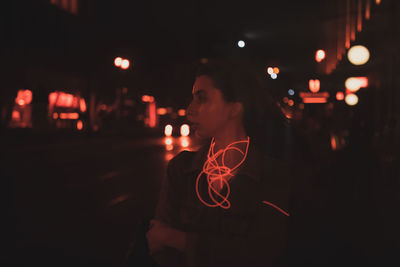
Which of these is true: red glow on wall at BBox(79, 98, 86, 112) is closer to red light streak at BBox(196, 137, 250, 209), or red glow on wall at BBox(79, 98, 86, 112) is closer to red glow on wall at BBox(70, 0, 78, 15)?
red glow on wall at BBox(70, 0, 78, 15)

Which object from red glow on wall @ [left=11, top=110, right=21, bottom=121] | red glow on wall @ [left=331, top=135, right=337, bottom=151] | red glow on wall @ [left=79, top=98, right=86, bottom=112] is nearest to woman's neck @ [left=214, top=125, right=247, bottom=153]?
red glow on wall @ [left=331, top=135, right=337, bottom=151]

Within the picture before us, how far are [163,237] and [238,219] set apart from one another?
0.28 meters

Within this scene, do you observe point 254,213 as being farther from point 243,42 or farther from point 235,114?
point 243,42

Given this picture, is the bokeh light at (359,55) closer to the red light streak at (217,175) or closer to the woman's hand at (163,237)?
the red light streak at (217,175)

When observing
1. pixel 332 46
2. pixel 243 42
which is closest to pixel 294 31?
pixel 332 46

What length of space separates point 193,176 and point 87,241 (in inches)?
196

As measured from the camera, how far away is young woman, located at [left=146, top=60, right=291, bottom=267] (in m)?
1.54

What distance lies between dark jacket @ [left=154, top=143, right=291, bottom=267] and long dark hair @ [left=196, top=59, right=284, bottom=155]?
0.10 meters

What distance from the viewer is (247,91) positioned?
5.68ft

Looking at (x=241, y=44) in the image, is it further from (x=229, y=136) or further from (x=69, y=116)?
(x=69, y=116)

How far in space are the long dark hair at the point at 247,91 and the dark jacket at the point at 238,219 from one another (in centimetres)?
10

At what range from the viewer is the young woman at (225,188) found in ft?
5.07

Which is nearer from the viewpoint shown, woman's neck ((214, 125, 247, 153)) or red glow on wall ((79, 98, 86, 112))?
woman's neck ((214, 125, 247, 153))

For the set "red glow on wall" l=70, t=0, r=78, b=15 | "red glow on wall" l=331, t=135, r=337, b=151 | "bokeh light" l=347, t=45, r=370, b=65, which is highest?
"red glow on wall" l=70, t=0, r=78, b=15
